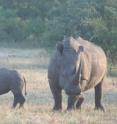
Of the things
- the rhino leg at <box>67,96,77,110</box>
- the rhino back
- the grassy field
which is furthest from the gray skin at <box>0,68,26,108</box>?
the rhino leg at <box>67,96,77,110</box>

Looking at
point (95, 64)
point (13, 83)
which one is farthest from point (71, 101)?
point (13, 83)

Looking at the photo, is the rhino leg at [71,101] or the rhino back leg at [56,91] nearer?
the rhino leg at [71,101]

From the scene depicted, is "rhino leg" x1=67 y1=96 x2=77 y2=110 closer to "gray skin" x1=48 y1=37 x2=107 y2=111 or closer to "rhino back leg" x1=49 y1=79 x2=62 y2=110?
"gray skin" x1=48 y1=37 x2=107 y2=111

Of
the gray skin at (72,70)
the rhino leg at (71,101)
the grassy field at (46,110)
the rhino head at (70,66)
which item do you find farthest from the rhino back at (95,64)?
the rhino leg at (71,101)

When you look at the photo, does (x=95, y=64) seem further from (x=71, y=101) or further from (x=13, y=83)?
(x=13, y=83)

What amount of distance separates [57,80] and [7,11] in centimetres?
5190

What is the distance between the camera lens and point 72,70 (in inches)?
522

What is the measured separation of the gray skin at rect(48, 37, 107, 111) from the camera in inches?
521

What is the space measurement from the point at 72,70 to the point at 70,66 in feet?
0.38

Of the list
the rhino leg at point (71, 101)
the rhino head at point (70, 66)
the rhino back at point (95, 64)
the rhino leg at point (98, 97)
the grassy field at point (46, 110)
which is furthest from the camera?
the rhino leg at point (98, 97)

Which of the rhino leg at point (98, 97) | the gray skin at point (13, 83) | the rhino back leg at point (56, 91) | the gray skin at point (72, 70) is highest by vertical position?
the gray skin at point (72, 70)

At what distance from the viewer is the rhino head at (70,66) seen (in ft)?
43.3

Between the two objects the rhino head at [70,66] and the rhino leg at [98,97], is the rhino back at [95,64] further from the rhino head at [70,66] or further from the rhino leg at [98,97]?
the rhino head at [70,66]

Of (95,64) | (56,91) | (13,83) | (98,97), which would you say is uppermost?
(95,64)
